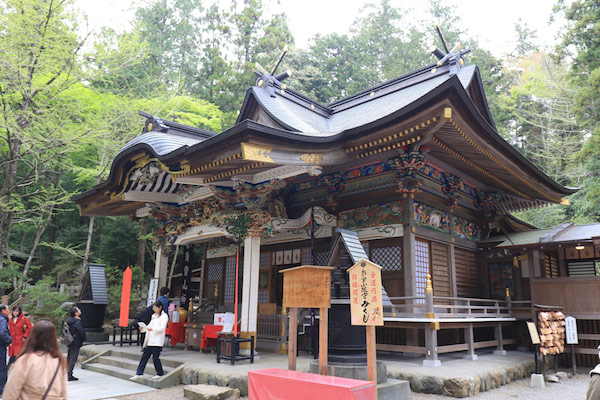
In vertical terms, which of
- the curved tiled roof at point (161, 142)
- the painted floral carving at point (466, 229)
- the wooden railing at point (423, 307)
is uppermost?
the curved tiled roof at point (161, 142)

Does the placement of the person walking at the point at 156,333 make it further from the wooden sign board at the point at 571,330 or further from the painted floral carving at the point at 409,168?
the wooden sign board at the point at 571,330

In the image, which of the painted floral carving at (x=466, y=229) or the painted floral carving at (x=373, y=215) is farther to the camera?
the painted floral carving at (x=466, y=229)

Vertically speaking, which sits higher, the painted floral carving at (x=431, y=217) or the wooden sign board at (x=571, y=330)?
the painted floral carving at (x=431, y=217)

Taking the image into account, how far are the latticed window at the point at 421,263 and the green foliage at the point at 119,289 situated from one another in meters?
12.1

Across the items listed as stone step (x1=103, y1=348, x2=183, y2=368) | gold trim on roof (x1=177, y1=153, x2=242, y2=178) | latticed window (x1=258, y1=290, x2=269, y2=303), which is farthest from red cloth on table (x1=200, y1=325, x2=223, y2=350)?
gold trim on roof (x1=177, y1=153, x2=242, y2=178)

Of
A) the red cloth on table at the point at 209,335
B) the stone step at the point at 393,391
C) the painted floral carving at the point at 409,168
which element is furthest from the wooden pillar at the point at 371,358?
the red cloth on table at the point at 209,335

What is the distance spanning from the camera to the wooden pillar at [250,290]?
27.4 feet

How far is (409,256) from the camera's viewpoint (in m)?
8.53

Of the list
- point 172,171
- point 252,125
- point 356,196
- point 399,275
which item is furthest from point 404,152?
point 172,171

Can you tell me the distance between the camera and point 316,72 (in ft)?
89.9

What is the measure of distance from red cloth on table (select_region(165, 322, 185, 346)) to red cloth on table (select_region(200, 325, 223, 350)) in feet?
4.67

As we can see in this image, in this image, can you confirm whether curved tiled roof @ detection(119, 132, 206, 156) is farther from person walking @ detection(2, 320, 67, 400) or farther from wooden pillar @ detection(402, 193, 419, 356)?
person walking @ detection(2, 320, 67, 400)

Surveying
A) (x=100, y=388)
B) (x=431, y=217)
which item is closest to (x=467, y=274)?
(x=431, y=217)

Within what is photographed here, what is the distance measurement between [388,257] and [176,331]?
17.7ft
